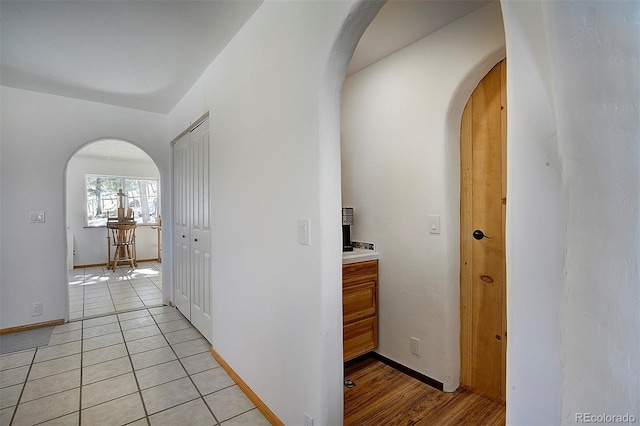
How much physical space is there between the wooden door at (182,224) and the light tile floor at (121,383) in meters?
0.47

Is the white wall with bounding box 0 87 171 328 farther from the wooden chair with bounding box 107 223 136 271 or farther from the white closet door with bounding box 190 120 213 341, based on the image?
the wooden chair with bounding box 107 223 136 271

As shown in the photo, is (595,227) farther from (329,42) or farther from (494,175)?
(494,175)

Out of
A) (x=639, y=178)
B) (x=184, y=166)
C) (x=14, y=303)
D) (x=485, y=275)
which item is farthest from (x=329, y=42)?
(x=14, y=303)

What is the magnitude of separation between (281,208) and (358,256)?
0.88 meters

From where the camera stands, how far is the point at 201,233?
280 cm

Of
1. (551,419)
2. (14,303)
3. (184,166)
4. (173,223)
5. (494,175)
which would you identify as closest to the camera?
(551,419)

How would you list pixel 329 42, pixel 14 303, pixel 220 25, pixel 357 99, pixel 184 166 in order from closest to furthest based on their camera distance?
pixel 329 42 → pixel 220 25 → pixel 357 99 → pixel 14 303 → pixel 184 166

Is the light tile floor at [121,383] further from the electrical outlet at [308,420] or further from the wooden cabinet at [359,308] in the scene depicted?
the wooden cabinet at [359,308]

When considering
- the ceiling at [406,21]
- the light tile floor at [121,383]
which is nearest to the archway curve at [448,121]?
the ceiling at [406,21]

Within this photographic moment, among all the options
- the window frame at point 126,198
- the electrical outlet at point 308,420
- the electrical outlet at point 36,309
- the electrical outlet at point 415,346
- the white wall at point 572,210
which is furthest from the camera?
the window frame at point 126,198

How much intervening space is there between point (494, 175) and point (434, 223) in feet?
1.49

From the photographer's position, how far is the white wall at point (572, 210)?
569 millimetres

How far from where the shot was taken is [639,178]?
557 millimetres

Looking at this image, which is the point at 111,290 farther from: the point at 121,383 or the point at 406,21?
the point at 406,21
